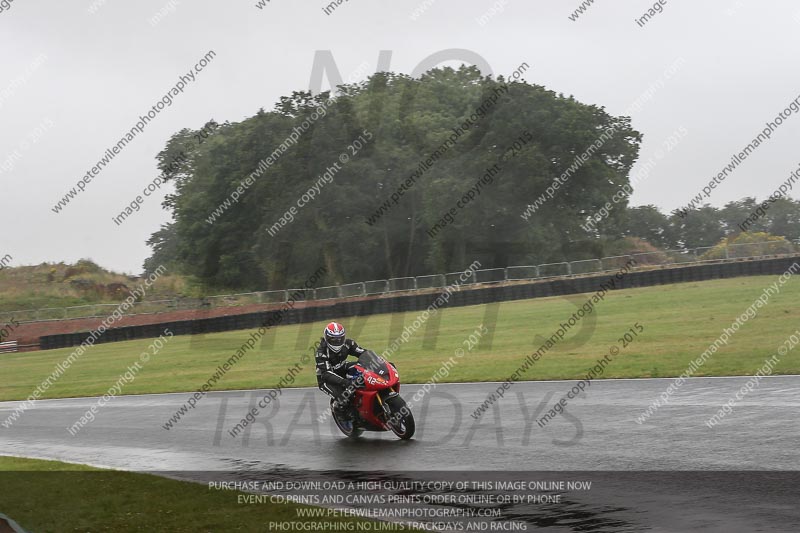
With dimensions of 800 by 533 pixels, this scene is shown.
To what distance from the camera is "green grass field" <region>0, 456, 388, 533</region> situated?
9.45 metres


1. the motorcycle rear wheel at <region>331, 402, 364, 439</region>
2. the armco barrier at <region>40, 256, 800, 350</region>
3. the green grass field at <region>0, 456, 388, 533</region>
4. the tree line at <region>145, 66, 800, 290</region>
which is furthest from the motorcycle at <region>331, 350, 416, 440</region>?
the tree line at <region>145, 66, 800, 290</region>

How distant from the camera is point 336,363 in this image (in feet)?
48.6

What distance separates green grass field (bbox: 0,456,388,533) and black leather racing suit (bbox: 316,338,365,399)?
10.6 ft

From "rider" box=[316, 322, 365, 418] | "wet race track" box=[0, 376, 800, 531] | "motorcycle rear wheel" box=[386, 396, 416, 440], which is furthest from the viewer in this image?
"rider" box=[316, 322, 365, 418]

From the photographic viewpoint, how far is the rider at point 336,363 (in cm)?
1464

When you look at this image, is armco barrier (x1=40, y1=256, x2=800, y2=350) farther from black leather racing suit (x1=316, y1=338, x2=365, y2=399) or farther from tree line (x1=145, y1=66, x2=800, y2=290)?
black leather racing suit (x1=316, y1=338, x2=365, y2=399)

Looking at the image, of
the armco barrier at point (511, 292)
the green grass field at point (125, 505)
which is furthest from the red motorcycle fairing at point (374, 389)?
the armco barrier at point (511, 292)

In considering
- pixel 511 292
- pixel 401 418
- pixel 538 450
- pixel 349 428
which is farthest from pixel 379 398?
pixel 511 292

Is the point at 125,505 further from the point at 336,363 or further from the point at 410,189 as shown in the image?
the point at 410,189

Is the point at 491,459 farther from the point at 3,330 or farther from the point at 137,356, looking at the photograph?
the point at 3,330

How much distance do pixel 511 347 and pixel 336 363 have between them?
1547cm

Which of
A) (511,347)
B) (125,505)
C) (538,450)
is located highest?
(511,347)

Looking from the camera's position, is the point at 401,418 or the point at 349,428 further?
the point at 349,428

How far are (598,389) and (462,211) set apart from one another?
45.2m
